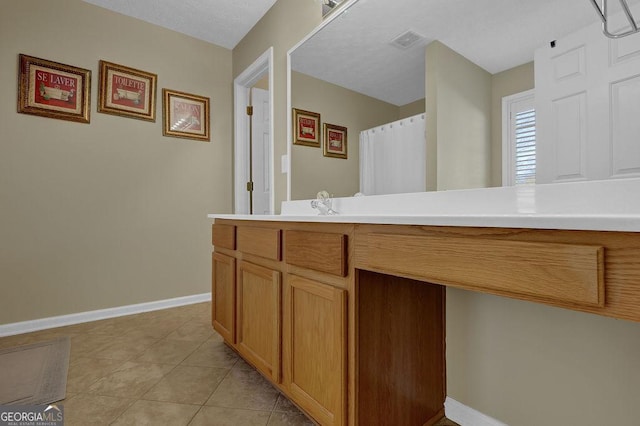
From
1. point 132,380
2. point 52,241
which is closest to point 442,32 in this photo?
point 132,380

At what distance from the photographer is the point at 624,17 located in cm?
86

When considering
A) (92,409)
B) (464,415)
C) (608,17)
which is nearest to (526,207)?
(608,17)

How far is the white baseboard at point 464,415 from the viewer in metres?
1.18

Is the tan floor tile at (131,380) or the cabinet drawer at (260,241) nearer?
the cabinet drawer at (260,241)

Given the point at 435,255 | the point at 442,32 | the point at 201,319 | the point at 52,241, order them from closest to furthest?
the point at 435,255
the point at 442,32
the point at 52,241
the point at 201,319

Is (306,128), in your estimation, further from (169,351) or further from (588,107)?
(169,351)

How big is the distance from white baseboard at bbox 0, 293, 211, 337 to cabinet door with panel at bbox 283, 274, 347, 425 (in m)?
1.95

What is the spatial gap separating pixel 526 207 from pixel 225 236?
4.86ft

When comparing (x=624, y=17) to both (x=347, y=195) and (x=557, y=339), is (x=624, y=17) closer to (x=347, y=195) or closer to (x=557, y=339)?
(x=557, y=339)

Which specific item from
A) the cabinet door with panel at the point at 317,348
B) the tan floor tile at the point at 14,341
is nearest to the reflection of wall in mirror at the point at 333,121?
the cabinet door with panel at the point at 317,348

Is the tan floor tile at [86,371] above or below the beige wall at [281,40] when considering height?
below

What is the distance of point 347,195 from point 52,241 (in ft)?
7.22

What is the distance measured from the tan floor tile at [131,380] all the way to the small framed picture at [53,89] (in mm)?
1883

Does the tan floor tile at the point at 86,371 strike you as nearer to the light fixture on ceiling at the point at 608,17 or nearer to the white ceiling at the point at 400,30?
the white ceiling at the point at 400,30
